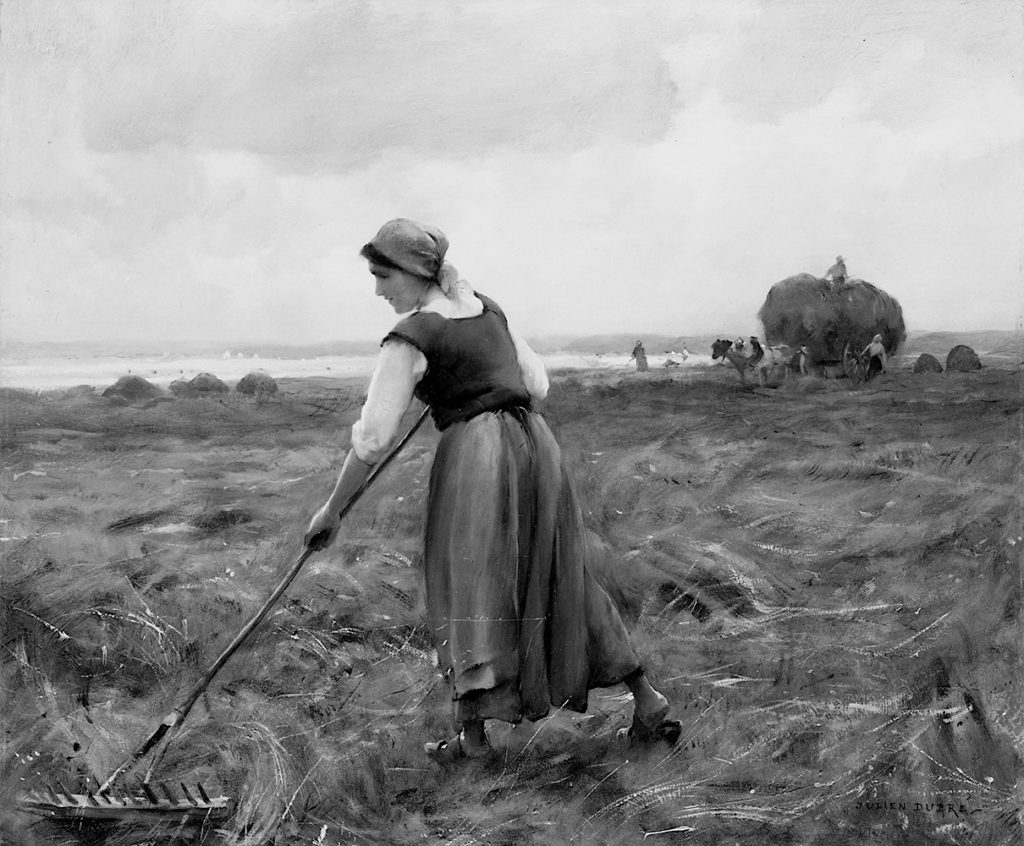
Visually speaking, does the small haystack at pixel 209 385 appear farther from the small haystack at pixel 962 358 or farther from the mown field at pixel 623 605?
the small haystack at pixel 962 358

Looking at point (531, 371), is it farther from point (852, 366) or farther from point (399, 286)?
point (852, 366)

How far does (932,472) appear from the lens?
2576 millimetres

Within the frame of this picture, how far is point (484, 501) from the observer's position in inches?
85.1

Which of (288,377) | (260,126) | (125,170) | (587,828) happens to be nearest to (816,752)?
(587,828)

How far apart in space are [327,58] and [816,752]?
2.53 metres

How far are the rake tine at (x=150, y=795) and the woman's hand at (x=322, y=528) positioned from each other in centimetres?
81

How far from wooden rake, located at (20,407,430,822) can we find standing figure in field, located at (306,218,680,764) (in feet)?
0.70

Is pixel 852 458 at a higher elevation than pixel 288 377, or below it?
below

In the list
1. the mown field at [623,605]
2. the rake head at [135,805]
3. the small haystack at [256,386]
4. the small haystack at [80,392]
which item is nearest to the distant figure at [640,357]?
the mown field at [623,605]

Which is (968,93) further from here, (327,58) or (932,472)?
(327,58)

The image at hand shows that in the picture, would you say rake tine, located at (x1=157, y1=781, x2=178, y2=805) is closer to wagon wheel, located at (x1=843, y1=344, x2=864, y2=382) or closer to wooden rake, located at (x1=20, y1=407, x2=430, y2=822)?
wooden rake, located at (x1=20, y1=407, x2=430, y2=822)

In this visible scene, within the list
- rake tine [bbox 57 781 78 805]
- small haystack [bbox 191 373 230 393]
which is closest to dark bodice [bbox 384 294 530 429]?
small haystack [bbox 191 373 230 393]

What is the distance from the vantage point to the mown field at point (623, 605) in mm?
2408
